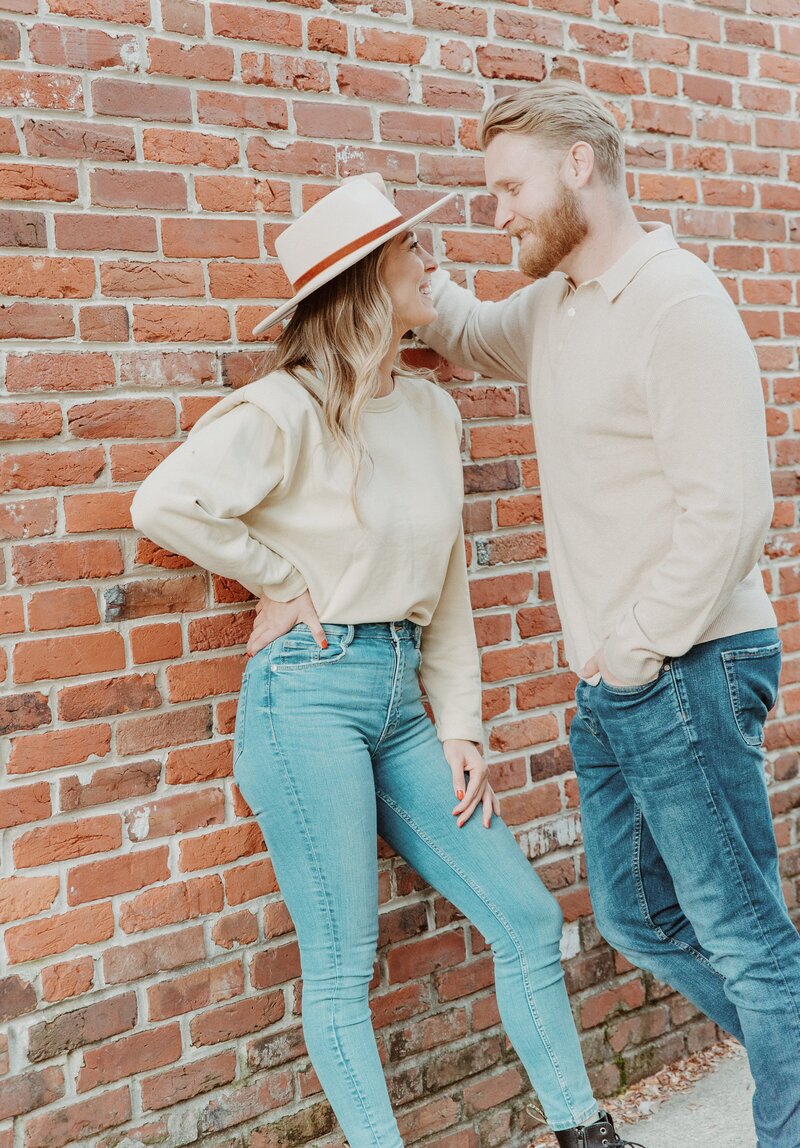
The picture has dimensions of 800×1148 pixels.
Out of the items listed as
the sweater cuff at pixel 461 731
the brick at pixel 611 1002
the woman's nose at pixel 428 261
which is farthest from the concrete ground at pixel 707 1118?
the woman's nose at pixel 428 261

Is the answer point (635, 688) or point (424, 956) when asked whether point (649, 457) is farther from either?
point (424, 956)

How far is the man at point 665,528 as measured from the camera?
7.00 feet

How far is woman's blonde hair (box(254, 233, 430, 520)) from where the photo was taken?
2293mm

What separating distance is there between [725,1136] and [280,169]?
2574mm

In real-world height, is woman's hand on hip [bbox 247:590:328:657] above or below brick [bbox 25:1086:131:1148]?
above

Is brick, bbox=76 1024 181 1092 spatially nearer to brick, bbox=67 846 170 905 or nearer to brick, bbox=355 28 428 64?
brick, bbox=67 846 170 905

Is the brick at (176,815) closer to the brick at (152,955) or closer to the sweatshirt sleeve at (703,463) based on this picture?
the brick at (152,955)

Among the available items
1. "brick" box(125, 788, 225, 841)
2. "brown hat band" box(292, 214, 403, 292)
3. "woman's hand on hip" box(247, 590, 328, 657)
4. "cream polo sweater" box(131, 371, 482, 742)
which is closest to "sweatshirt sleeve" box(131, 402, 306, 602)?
"cream polo sweater" box(131, 371, 482, 742)

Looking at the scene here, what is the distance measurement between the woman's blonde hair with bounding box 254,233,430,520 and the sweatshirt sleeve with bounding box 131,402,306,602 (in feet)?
0.47

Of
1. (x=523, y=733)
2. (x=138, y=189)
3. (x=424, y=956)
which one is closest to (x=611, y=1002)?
(x=424, y=956)

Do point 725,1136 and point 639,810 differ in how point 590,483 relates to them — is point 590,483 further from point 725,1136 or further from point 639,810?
point 725,1136

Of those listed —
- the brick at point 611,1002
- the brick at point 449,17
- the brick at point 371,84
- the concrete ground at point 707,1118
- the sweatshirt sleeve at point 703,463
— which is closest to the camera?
the sweatshirt sleeve at point 703,463

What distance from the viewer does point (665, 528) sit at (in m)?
2.27

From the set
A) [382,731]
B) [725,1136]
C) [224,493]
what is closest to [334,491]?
[224,493]
